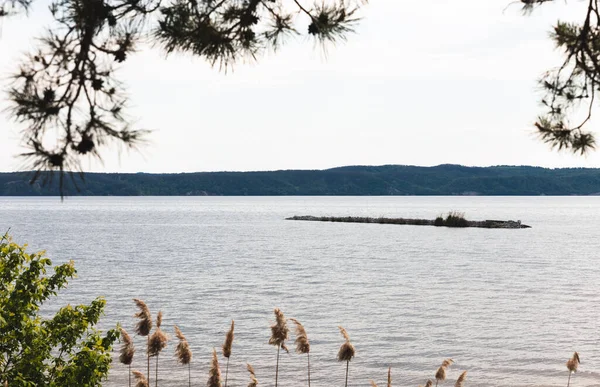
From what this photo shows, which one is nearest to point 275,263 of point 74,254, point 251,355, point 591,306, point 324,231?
point 74,254

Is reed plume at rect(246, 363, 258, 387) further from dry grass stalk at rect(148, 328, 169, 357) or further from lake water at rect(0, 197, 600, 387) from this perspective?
lake water at rect(0, 197, 600, 387)

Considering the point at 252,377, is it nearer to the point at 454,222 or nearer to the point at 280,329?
the point at 280,329

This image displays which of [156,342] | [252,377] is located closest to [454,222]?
[156,342]

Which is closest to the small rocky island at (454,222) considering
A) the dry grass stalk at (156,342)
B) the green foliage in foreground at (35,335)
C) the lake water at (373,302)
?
the lake water at (373,302)

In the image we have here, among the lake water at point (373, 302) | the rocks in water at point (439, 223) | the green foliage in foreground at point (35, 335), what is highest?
the green foliage in foreground at point (35, 335)

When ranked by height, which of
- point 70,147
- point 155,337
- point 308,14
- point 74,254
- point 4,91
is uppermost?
point 308,14

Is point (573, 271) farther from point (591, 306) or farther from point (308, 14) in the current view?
point (308, 14)

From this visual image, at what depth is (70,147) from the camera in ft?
19.4

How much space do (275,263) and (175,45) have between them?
50841 mm

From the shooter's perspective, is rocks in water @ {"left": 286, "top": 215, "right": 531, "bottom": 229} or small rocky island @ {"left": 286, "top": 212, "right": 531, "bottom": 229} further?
small rocky island @ {"left": 286, "top": 212, "right": 531, "bottom": 229}

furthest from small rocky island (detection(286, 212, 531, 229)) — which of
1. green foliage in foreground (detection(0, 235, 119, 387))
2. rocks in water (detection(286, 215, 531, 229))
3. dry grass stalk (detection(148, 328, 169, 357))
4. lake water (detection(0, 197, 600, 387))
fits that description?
dry grass stalk (detection(148, 328, 169, 357))

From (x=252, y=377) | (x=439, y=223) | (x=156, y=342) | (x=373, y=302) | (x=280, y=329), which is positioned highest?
(x=280, y=329)

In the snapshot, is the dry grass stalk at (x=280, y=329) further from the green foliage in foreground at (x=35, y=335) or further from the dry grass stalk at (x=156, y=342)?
the green foliage in foreground at (x=35, y=335)

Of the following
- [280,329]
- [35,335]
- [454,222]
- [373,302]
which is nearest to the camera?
[280,329]
